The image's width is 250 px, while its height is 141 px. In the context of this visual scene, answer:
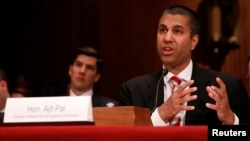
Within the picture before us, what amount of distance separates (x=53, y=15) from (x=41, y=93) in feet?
2.98

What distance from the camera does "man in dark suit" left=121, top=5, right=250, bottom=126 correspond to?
2.83 metres

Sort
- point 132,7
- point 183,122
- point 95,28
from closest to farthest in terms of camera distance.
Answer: point 183,122
point 132,7
point 95,28

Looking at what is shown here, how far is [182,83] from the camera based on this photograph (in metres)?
2.94

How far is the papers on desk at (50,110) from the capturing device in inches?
84.3

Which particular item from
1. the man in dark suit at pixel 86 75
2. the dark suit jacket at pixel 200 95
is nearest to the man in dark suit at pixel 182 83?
the dark suit jacket at pixel 200 95

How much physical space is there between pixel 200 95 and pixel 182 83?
4.3 inches

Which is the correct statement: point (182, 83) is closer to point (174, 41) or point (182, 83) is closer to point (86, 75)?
point (174, 41)

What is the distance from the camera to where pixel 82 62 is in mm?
4531

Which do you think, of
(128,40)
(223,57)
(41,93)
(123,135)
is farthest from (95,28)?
(123,135)

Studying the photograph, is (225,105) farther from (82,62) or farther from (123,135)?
(82,62)

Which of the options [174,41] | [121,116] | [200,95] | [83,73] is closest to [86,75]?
[83,73]

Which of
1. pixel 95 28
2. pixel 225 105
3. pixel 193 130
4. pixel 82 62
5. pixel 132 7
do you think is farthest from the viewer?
pixel 95 28

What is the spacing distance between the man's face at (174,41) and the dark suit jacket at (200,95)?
9 cm

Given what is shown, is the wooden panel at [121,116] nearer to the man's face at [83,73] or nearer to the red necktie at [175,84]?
the red necktie at [175,84]
